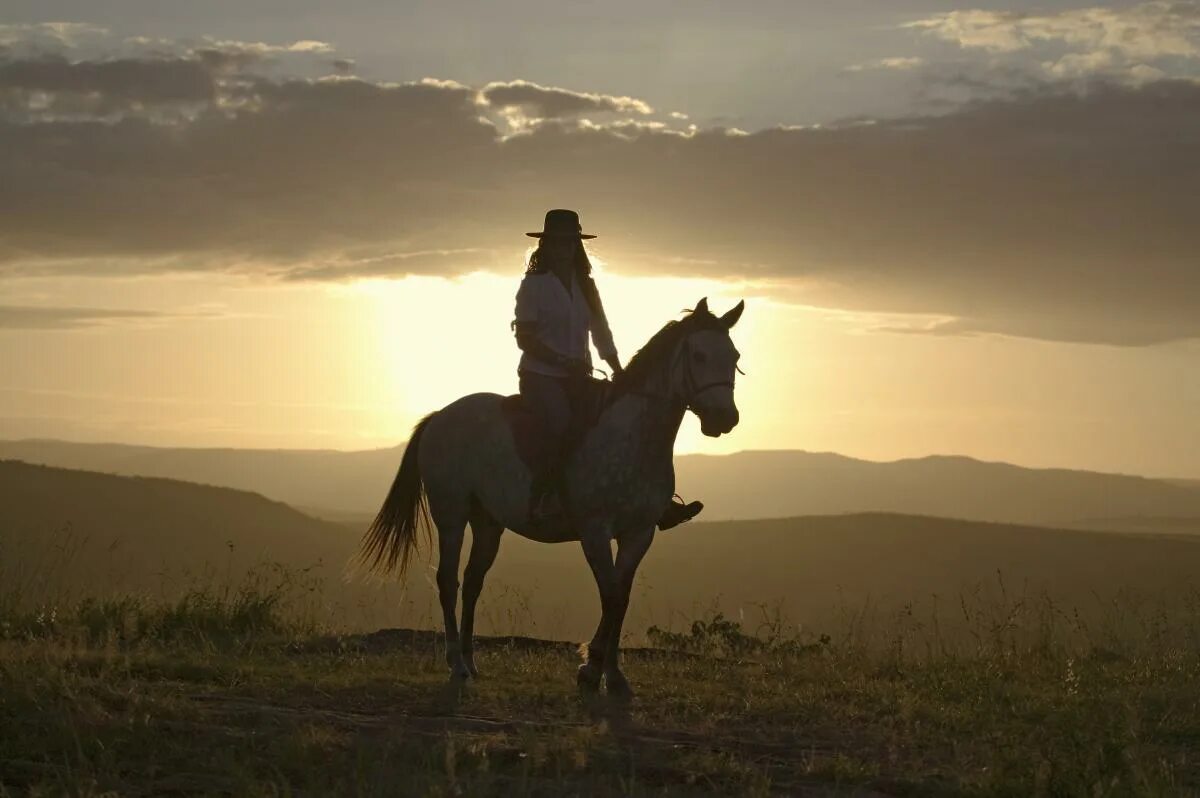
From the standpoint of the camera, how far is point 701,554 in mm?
62156

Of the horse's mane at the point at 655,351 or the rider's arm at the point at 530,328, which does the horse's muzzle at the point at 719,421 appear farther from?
the rider's arm at the point at 530,328

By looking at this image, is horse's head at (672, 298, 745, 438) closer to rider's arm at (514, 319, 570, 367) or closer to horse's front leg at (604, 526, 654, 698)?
rider's arm at (514, 319, 570, 367)

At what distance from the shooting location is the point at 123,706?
7625 millimetres

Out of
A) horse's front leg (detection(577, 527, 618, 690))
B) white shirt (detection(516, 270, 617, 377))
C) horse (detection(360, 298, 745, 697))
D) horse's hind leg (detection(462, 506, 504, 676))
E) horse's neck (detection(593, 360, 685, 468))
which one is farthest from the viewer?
horse's hind leg (detection(462, 506, 504, 676))

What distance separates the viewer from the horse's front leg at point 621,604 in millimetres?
9898

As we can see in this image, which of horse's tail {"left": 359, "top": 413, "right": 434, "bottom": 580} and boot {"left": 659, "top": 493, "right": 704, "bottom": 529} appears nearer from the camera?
boot {"left": 659, "top": 493, "right": 704, "bottom": 529}

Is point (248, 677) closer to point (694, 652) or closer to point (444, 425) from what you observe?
point (444, 425)

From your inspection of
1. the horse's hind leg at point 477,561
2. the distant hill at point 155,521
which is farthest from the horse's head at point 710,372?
the distant hill at point 155,521

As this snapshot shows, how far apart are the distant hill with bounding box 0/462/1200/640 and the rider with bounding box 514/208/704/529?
23776 mm

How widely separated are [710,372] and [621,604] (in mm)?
1769

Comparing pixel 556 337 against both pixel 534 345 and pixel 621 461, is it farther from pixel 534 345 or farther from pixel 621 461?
pixel 621 461

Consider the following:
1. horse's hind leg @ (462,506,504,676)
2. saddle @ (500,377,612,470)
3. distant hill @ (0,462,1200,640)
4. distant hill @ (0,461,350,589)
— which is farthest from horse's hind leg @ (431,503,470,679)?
distant hill @ (0,461,350,589)

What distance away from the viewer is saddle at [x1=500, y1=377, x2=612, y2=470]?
10.1m

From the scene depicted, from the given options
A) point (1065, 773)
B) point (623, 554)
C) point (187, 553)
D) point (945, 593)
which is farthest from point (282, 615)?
point (945, 593)
